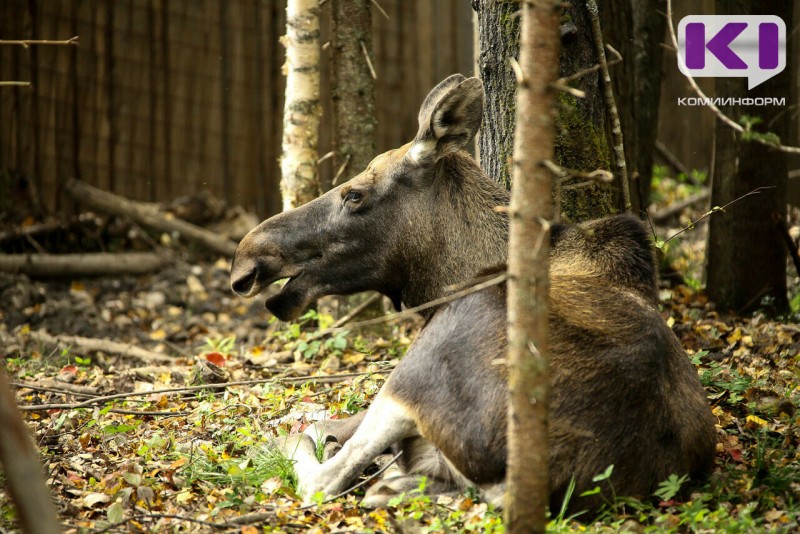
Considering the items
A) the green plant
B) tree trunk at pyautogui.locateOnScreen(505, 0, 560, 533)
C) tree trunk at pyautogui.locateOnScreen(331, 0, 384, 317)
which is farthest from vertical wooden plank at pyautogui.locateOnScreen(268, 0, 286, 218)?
tree trunk at pyautogui.locateOnScreen(505, 0, 560, 533)

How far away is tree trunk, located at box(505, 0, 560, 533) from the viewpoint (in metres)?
3.23

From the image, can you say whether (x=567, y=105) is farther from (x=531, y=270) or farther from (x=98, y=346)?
(x=98, y=346)

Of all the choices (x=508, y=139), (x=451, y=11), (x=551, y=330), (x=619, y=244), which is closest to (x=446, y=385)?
(x=551, y=330)

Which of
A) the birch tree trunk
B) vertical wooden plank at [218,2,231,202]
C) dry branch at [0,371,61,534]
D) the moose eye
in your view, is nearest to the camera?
dry branch at [0,371,61,534]

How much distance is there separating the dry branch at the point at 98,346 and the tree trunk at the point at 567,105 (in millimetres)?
3737

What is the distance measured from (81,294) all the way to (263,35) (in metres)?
4.01

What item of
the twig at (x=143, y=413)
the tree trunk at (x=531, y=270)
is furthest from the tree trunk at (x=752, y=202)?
the tree trunk at (x=531, y=270)

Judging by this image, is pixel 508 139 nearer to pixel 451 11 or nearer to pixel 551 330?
pixel 551 330

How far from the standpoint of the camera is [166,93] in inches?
440

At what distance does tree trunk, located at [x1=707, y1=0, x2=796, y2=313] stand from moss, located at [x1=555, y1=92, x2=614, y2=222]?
2.08m

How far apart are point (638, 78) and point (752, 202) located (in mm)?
1525

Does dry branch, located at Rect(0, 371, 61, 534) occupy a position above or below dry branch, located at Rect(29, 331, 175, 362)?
above

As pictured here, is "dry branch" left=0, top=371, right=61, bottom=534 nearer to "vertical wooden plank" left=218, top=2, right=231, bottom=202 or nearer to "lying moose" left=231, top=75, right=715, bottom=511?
"lying moose" left=231, top=75, right=715, bottom=511

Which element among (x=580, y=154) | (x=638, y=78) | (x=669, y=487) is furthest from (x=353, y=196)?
(x=638, y=78)
